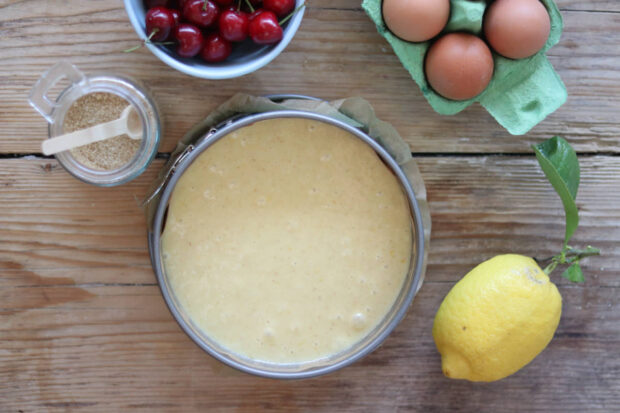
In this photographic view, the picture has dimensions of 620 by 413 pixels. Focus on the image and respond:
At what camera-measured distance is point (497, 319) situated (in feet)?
2.73

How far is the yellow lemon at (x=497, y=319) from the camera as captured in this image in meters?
0.84

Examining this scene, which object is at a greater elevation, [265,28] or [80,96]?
[265,28]

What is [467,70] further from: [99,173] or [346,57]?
[99,173]

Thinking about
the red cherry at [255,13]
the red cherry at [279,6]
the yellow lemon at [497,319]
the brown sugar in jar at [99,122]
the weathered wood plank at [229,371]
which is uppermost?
the red cherry at [279,6]

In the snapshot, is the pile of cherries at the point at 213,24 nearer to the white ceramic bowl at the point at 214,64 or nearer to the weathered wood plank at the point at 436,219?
the white ceramic bowl at the point at 214,64

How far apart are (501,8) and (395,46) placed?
152 mm

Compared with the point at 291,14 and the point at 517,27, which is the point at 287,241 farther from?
the point at 517,27

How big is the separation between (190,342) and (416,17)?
0.62 m

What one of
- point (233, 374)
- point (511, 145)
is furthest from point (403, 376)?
point (511, 145)

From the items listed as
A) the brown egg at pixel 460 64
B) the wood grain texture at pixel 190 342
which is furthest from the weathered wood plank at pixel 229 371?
the brown egg at pixel 460 64

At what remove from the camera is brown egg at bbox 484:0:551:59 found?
30.7 inches

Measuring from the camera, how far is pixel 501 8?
0.79 meters

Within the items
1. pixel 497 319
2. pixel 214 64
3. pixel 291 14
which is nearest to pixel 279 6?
pixel 291 14

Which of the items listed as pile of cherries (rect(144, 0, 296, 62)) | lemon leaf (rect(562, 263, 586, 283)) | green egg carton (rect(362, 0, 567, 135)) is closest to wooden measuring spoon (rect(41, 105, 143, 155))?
pile of cherries (rect(144, 0, 296, 62))
